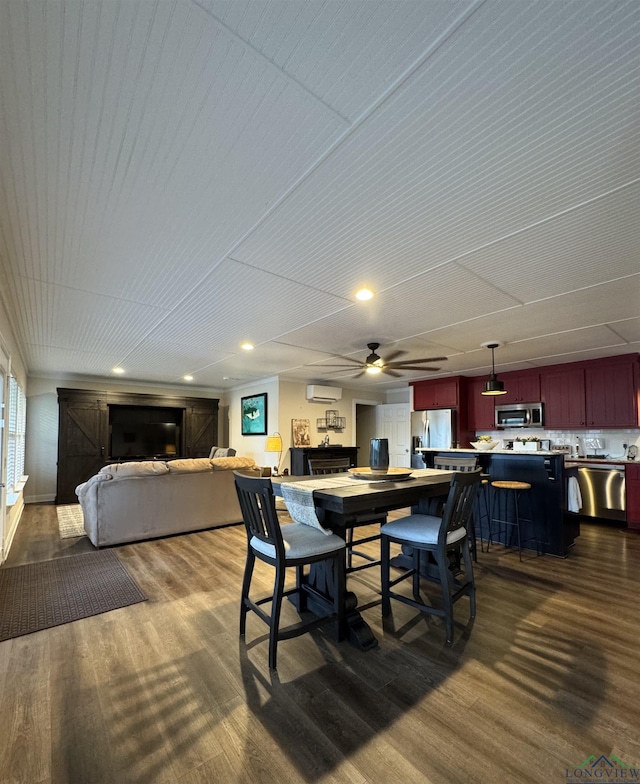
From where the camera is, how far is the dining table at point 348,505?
2191 millimetres

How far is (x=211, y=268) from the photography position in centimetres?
264

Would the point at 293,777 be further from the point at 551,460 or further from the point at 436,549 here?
the point at 551,460

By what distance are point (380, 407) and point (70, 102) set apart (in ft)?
27.8

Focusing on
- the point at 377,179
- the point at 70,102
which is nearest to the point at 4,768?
the point at 70,102

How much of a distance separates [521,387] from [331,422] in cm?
375

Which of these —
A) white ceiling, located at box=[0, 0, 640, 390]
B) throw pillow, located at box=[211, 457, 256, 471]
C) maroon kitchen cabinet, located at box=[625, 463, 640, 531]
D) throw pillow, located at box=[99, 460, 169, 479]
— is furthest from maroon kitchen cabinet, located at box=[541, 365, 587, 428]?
throw pillow, located at box=[99, 460, 169, 479]

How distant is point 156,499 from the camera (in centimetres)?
445

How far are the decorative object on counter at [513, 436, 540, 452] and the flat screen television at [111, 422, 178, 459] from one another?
22.6 feet

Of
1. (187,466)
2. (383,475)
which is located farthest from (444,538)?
(187,466)

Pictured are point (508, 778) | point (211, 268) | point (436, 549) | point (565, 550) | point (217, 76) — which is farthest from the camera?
point (565, 550)

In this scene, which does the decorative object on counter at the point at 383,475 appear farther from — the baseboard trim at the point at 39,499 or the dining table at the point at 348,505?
the baseboard trim at the point at 39,499

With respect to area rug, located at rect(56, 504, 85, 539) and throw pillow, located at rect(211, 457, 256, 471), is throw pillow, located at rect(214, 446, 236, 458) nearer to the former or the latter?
throw pillow, located at rect(211, 457, 256, 471)

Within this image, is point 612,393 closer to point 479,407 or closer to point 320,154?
point 479,407

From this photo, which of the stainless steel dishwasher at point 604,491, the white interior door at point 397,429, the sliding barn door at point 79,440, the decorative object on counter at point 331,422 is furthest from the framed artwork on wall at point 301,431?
the stainless steel dishwasher at point 604,491
